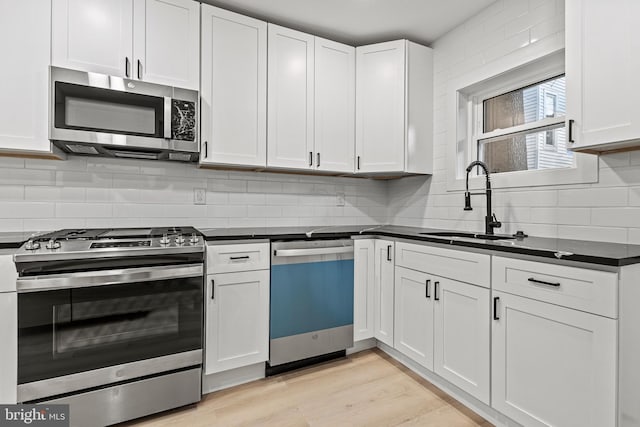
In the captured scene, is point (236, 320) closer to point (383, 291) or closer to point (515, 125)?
point (383, 291)

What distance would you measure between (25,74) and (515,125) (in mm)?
2996

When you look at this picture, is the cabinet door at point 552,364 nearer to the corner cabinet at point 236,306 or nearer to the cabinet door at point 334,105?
the corner cabinet at point 236,306

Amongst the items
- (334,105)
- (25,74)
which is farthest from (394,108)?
(25,74)

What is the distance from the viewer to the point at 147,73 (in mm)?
2057

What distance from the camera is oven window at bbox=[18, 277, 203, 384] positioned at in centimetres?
154

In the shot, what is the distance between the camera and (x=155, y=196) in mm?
2396

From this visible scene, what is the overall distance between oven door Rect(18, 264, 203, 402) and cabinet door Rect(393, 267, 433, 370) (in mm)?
1296

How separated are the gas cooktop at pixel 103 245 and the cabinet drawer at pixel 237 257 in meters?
0.14

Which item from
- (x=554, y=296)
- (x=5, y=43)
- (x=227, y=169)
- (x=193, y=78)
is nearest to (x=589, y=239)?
(x=554, y=296)

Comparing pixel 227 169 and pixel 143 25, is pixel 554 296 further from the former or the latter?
pixel 143 25

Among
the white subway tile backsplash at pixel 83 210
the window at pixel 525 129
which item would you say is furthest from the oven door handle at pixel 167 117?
the window at pixel 525 129

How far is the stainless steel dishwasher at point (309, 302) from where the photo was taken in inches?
85.9

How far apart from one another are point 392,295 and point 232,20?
2206 millimetres

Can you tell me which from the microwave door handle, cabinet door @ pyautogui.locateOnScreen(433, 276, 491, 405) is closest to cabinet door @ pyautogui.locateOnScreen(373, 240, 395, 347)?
cabinet door @ pyautogui.locateOnScreen(433, 276, 491, 405)
